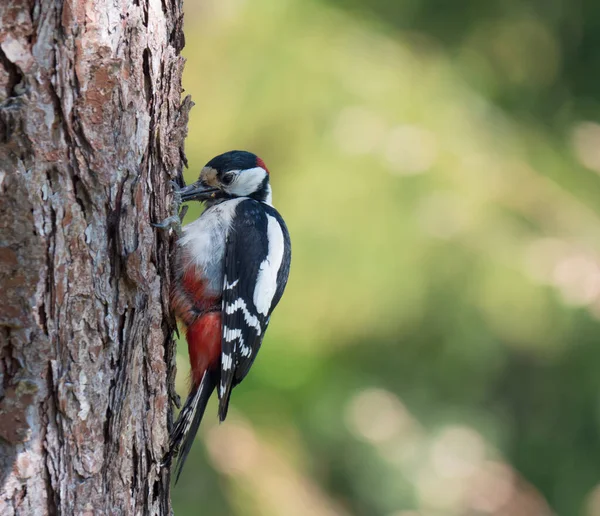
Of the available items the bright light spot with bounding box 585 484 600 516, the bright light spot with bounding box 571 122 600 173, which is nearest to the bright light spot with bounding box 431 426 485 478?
the bright light spot with bounding box 585 484 600 516

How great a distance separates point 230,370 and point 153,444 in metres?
0.50

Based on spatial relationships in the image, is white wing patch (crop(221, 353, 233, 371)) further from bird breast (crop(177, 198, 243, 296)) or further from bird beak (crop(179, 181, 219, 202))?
bird beak (crop(179, 181, 219, 202))

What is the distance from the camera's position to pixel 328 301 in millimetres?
3037

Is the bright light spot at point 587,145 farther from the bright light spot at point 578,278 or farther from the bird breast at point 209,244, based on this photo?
the bird breast at point 209,244

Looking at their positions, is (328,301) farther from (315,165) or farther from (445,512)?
(445,512)

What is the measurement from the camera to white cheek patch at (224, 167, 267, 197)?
2623 millimetres

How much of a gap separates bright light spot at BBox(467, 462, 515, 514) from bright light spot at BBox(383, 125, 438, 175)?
163 centimetres

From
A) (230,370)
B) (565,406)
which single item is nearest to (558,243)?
(565,406)

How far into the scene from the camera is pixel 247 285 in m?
2.36

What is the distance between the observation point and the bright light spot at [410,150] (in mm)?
2996

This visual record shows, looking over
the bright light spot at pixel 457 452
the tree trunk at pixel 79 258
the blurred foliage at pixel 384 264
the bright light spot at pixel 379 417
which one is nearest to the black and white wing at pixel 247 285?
the tree trunk at pixel 79 258

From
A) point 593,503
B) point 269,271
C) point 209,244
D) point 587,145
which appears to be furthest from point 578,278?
point 593,503

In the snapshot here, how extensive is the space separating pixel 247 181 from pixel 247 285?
1.53 feet

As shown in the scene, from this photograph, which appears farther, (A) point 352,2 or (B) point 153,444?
(A) point 352,2
